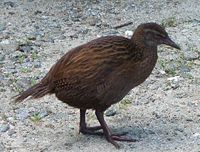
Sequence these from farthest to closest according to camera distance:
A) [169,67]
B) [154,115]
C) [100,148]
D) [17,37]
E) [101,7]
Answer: [101,7], [17,37], [169,67], [154,115], [100,148]

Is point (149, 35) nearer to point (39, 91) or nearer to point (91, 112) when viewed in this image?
point (91, 112)

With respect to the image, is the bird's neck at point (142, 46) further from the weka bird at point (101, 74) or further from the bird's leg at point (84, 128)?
the bird's leg at point (84, 128)

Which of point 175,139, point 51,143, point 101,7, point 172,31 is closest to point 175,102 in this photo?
point 175,139

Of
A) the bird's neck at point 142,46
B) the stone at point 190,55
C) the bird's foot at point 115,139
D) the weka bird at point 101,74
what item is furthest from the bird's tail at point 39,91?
the stone at point 190,55

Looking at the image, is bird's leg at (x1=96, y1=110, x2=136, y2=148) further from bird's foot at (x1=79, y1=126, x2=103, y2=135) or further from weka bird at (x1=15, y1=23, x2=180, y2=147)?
bird's foot at (x1=79, y1=126, x2=103, y2=135)

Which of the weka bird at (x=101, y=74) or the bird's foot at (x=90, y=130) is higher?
the weka bird at (x=101, y=74)

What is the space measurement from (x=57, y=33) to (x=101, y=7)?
1064mm

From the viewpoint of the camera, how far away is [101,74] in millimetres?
6363

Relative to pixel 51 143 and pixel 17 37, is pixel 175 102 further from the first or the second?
pixel 17 37

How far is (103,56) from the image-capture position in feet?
21.1

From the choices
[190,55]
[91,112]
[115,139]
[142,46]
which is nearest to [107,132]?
[115,139]

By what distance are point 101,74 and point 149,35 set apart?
66cm

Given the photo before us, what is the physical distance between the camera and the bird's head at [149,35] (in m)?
6.68

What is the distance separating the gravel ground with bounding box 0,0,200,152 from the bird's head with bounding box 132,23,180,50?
76 centimetres
